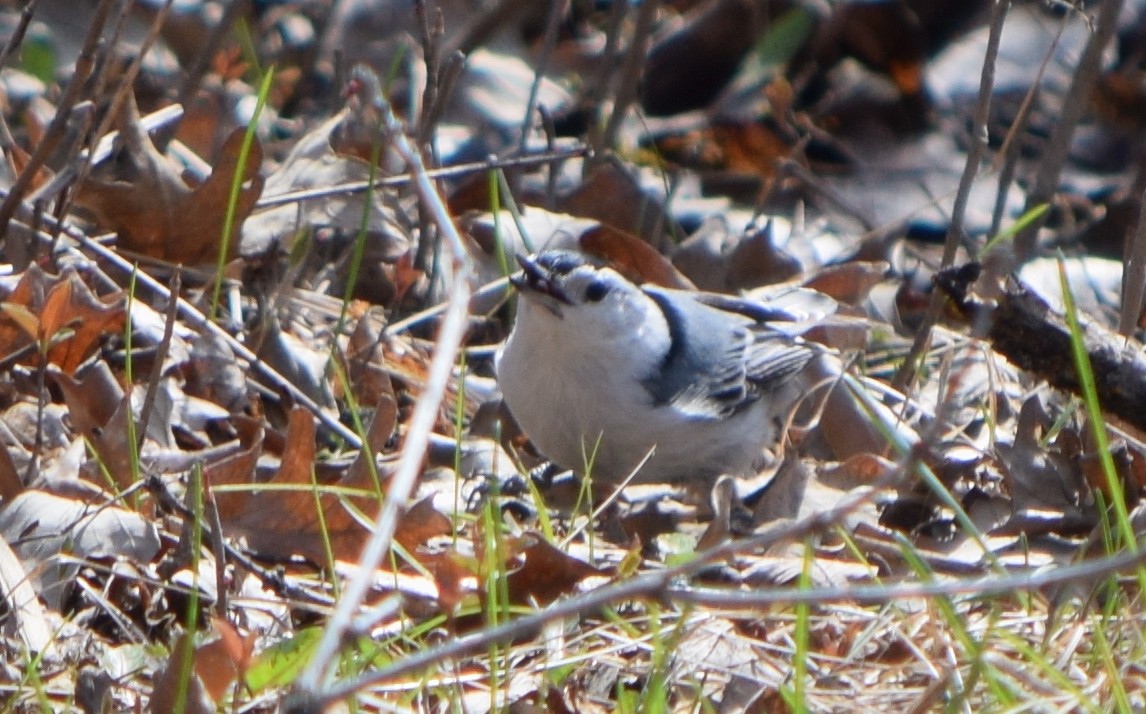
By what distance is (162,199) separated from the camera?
183 inches

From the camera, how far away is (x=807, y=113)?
7.98 meters

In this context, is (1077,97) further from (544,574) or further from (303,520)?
(303,520)

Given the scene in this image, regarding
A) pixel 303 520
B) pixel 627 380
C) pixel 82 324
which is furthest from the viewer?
pixel 627 380

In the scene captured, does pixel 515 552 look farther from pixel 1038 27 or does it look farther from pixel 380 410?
pixel 1038 27

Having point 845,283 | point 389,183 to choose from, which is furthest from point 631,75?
point 389,183

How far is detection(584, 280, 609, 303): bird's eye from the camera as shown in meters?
4.50

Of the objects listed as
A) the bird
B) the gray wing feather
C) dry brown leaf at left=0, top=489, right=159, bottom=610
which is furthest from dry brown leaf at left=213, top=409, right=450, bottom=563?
the gray wing feather

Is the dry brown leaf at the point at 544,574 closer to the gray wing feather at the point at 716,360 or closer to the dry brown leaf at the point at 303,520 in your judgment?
the dry brown leaf at the point at 303,520

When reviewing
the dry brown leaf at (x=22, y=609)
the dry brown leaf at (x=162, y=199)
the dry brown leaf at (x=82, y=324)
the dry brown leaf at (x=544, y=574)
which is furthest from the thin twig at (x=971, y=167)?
the dry brown leaf at (x=22, y=609)

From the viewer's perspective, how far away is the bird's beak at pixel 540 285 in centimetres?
427

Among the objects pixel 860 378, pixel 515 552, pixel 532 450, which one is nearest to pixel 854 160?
pixel 860 378

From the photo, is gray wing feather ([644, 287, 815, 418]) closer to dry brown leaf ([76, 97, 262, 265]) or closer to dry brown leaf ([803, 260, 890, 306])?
dry brown leaf ([803, 260, 890, 306])

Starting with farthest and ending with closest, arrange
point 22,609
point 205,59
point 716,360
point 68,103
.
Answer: point 205,59 → point 716,360 → point 68,103 → point 22,609

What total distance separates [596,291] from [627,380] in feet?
0.93
